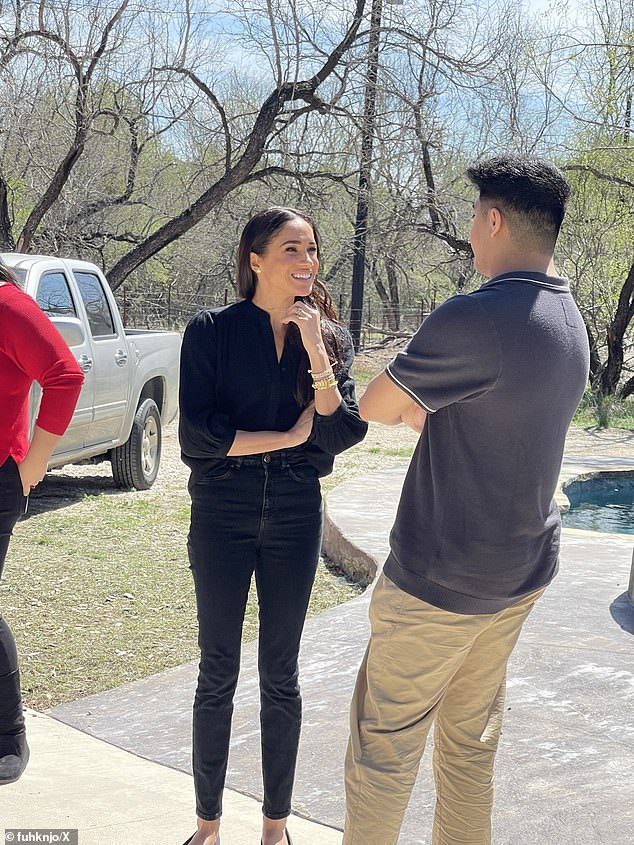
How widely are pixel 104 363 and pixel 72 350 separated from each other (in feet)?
1.70

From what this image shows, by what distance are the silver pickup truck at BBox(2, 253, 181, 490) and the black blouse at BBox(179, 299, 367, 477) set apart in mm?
4169

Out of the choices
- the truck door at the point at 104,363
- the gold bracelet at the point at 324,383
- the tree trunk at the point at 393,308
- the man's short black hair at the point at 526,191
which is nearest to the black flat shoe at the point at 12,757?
the gold bracelet at the point at 324,383

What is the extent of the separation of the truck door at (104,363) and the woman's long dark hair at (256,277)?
5312mm

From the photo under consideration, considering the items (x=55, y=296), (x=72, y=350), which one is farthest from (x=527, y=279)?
(x=55, y=296)

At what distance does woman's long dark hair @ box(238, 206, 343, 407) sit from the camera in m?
3.05

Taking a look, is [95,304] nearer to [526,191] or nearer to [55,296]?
[55,296]

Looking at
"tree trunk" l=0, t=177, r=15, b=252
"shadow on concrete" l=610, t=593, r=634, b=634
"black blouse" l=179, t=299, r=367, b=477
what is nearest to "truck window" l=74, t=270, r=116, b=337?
"shadow on concrete" l=610, t=593, r=634, b=634

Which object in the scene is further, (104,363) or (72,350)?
(104,363)

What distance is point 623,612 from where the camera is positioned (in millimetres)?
5359

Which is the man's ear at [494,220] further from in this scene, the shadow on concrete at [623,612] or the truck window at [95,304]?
the truck window at [95,304]

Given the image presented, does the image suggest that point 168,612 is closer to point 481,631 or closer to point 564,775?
point 564,775

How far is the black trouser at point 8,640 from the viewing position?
327cm

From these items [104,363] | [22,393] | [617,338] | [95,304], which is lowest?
[617,338]

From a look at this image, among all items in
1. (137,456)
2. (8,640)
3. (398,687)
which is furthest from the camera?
(137,456)
